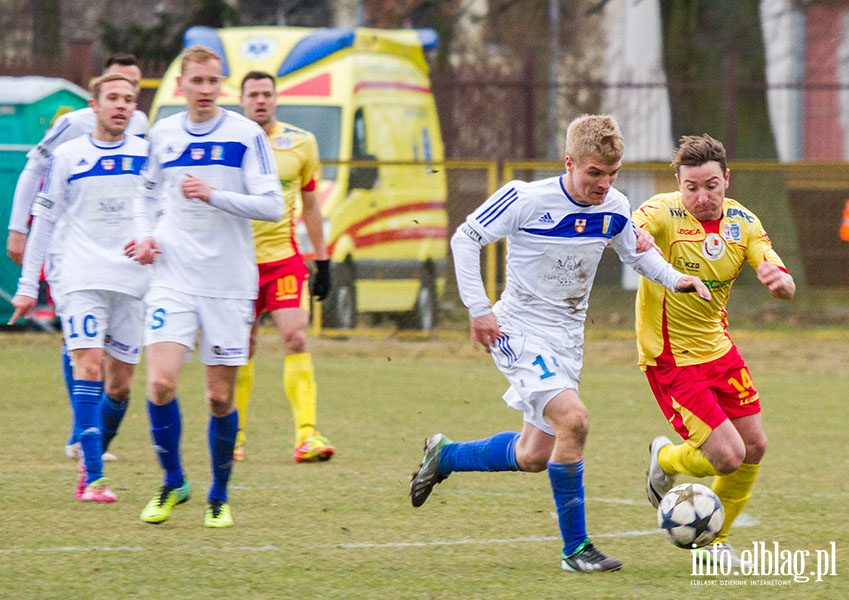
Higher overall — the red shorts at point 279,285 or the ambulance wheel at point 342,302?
the red shorts at point 279,285

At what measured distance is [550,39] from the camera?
3366cm

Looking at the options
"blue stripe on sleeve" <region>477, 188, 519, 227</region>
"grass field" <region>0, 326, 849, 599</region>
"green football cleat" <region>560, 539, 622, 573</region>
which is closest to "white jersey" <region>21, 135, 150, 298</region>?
"grass field" <region>0, 326, 849, 599</region>

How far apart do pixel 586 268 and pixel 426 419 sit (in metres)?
4.83

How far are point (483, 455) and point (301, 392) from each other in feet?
8.18

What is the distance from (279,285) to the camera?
8.32m

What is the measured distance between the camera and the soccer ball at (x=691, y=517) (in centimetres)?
554

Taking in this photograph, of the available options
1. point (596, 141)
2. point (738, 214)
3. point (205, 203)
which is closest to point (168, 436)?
point (205, 203)

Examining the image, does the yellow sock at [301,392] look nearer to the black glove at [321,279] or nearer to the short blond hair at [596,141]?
the black glove at [321,279]

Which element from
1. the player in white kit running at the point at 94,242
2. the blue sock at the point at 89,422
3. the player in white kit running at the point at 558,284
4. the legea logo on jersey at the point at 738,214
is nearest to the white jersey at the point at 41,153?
the player in white kit running at the point at 94,242

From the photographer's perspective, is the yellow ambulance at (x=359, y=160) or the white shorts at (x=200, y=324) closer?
the white shorts at (x=200, y=324)

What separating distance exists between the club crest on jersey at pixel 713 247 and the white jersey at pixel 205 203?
1.82 metres

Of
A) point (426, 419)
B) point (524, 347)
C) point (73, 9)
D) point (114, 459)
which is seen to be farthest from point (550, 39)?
point (524, 347)

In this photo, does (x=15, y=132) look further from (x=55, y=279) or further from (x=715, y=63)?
(x=715, y=63)

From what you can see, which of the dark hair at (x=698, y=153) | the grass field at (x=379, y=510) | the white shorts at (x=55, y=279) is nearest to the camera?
the grass field at (x=379, y=510)
